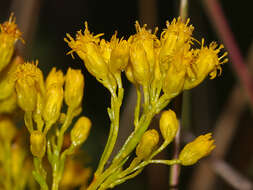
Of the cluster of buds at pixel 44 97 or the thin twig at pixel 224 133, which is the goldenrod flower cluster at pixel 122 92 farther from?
the thin twig at pixel 224 133

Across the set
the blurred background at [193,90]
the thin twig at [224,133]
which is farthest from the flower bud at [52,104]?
the thin twig at [224,133]

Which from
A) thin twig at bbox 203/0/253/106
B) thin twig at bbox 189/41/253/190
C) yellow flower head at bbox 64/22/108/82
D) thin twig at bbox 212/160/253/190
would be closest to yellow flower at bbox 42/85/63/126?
yellow flower head at bbox 64/22/108/82

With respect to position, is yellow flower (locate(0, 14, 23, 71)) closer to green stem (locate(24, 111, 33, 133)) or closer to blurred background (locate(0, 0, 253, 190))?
green stem (locate(24, 111, 33, 133))

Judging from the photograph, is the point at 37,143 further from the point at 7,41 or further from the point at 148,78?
the point at 7,41

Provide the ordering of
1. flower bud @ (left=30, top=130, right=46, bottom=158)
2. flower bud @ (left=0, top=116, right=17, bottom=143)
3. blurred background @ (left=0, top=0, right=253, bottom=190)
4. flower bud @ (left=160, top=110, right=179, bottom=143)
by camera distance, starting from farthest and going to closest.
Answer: blurred background @ (left=0, top=0, right=253, bottom=190), flower bud @ (left=0, top=116, right=17, bottom=143), flower bud @ (left=160, top=110, right=179, bottom=143), flower bud @ (left=30, top=130, right=46, bottom=158)

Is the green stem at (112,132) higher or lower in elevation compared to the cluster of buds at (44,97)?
lower

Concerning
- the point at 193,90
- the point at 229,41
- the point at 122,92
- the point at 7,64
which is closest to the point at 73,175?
the point at 7,64
